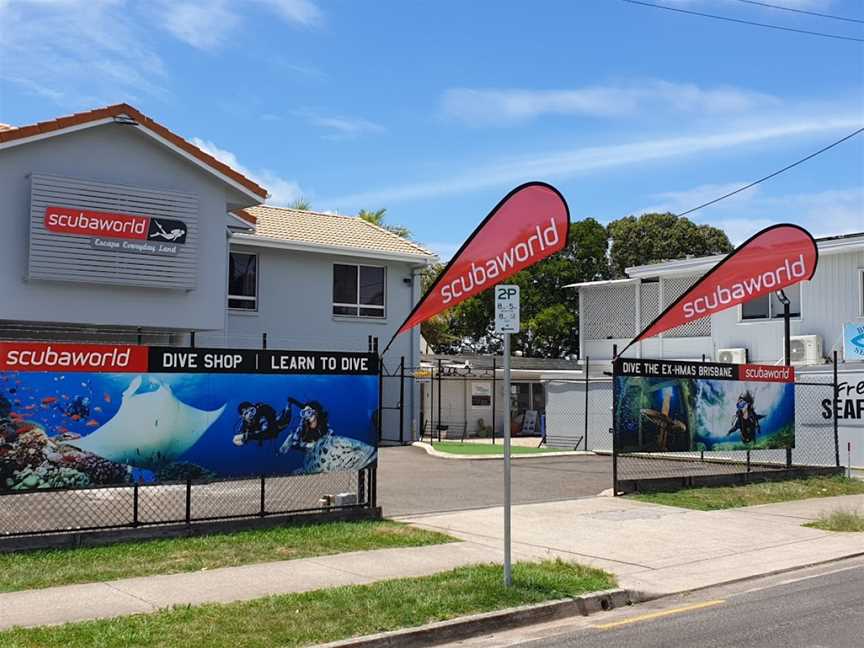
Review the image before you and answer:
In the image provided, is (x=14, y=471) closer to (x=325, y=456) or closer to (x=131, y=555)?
(x=131, y=555)

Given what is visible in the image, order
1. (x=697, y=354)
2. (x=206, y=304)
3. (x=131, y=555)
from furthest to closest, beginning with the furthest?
1. (x=697, y=354)
2. (x=206, y=304)
3. (x=131, y=555)

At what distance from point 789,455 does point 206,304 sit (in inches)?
517

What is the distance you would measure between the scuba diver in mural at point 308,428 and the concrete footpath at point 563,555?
6.13 feet

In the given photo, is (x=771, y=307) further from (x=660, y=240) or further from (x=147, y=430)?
(x=660, y=240)

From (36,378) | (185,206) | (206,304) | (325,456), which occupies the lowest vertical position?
(325,456)

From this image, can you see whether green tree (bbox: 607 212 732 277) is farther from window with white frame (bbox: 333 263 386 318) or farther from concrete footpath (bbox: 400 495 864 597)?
concrete footpath (bbox: 400 495 864 597)

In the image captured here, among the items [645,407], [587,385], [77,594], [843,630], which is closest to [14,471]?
[77,594]

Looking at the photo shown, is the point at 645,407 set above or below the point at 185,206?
below

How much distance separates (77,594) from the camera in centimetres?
852

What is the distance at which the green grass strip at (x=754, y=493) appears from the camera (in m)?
15.8

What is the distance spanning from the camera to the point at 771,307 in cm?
2912

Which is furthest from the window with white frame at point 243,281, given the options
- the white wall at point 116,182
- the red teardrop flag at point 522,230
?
the red teardrop flag at point 522,230

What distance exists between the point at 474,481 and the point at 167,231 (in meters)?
8.55

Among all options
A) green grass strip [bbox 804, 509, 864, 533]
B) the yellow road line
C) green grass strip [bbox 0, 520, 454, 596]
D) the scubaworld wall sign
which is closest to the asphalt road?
the yellow road line
